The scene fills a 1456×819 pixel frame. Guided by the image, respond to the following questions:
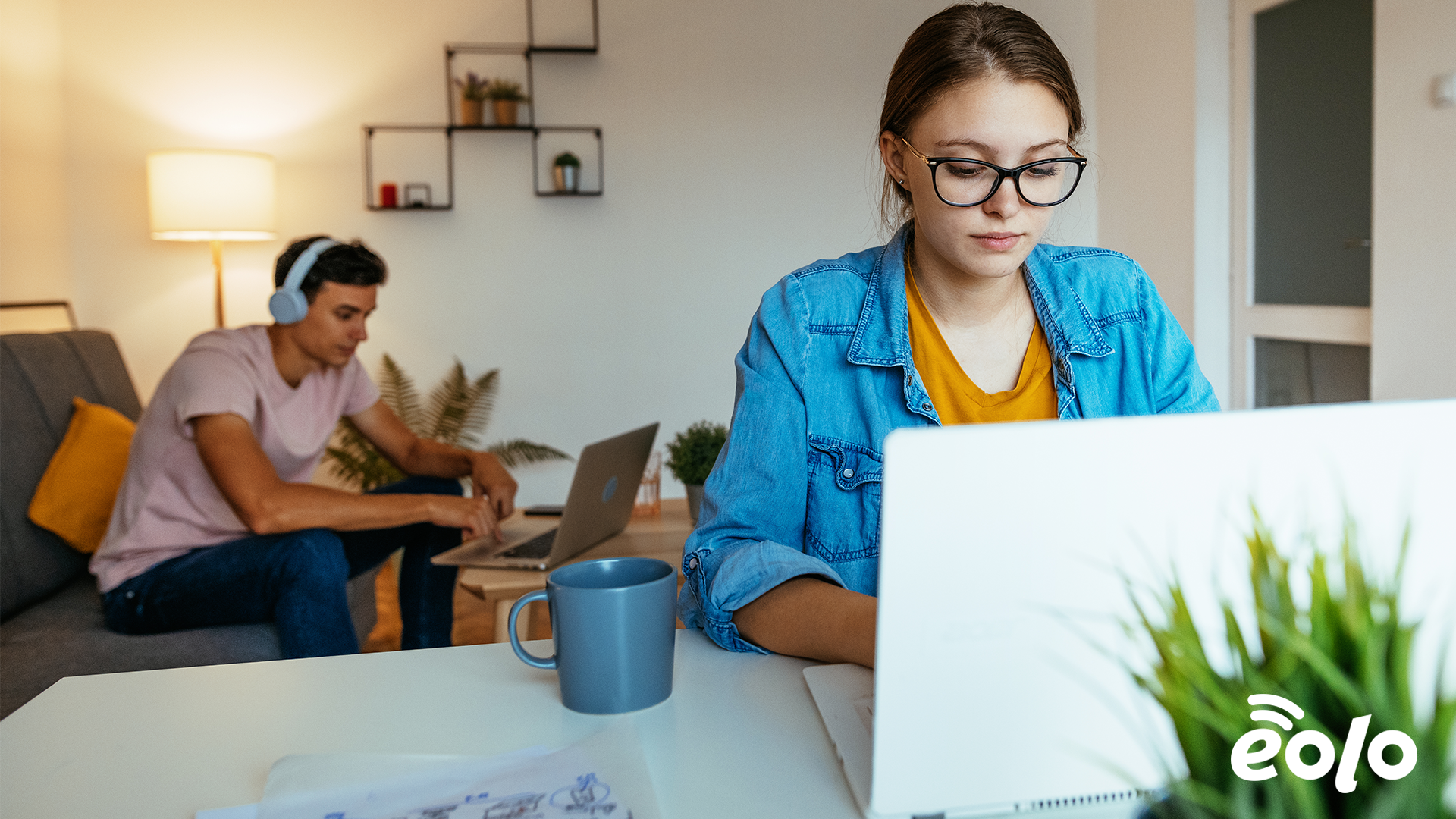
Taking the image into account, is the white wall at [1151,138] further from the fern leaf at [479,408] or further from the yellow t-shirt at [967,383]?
the yellow t-shirt at [967,383]

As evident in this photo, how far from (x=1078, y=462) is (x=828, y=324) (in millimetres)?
597

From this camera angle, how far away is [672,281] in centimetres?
415

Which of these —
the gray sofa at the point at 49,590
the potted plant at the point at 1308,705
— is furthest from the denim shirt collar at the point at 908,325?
the gray sofa at the point at 49,590

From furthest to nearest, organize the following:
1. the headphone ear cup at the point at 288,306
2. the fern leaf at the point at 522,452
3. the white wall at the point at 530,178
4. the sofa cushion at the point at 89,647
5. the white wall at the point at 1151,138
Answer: the fern leaf at the point at 522,452 < the white wall at the point at 530,178 < the white wall at the point at 1151,138 < the headphone ear cup at the point at 288,306 < the sofa cushion at the point at 89,647

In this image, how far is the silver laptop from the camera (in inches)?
73.2

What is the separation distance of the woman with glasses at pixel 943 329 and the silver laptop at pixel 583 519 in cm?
76

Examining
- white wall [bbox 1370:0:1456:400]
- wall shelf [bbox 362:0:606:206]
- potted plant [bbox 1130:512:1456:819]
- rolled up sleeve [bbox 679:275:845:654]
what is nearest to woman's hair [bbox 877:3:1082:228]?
rolled up sleeve [bbox 679:275:845:654]

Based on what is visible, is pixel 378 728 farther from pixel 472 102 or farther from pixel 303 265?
pixel 472 102

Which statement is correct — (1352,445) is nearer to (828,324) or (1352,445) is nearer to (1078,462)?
(1078,462)

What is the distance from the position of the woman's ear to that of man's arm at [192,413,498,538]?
127 cm

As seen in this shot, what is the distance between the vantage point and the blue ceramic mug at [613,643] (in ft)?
2.41

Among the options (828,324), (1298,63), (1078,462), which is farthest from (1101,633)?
(1298,63)

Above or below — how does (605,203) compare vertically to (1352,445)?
above

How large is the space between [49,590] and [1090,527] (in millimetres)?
2253
